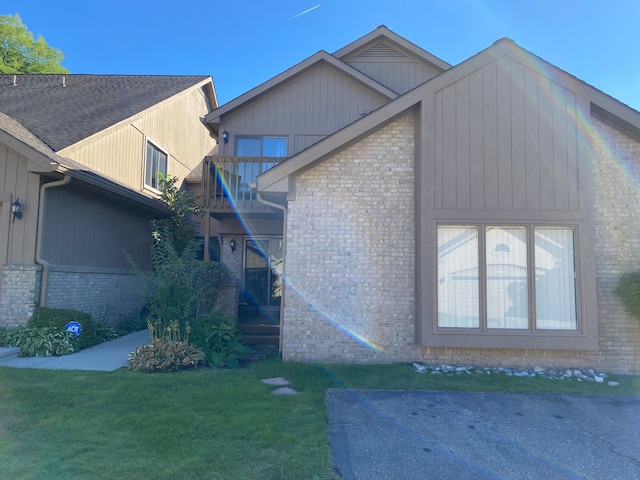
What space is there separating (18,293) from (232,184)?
4.66 m

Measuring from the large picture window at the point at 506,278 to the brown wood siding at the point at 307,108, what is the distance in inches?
206

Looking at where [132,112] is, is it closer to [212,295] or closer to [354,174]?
[212,295]

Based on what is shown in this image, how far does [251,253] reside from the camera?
10391mm

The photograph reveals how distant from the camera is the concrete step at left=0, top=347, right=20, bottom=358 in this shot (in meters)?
7.22

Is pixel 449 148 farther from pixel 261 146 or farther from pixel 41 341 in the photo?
pixel 41 341

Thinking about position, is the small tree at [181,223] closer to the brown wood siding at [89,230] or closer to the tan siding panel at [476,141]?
the brown wood siding at [89,230]

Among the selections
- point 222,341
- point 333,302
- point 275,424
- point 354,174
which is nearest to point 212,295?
point 222,341

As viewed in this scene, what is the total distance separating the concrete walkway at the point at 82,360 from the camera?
674 cm

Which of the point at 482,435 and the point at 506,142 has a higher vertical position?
the point at 506,142

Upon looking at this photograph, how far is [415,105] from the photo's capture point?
7.29 metres

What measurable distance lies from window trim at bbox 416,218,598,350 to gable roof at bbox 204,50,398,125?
5.32 meters

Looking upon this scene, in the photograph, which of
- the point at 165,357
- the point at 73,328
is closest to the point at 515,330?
the point at 165,357

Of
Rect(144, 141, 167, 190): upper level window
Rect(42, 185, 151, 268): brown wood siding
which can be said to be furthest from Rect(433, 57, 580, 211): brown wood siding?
Rect(144, 141, 167, 190): upper level window

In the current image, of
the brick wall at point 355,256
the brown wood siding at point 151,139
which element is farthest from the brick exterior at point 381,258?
the brown wood siding at point 151,139
